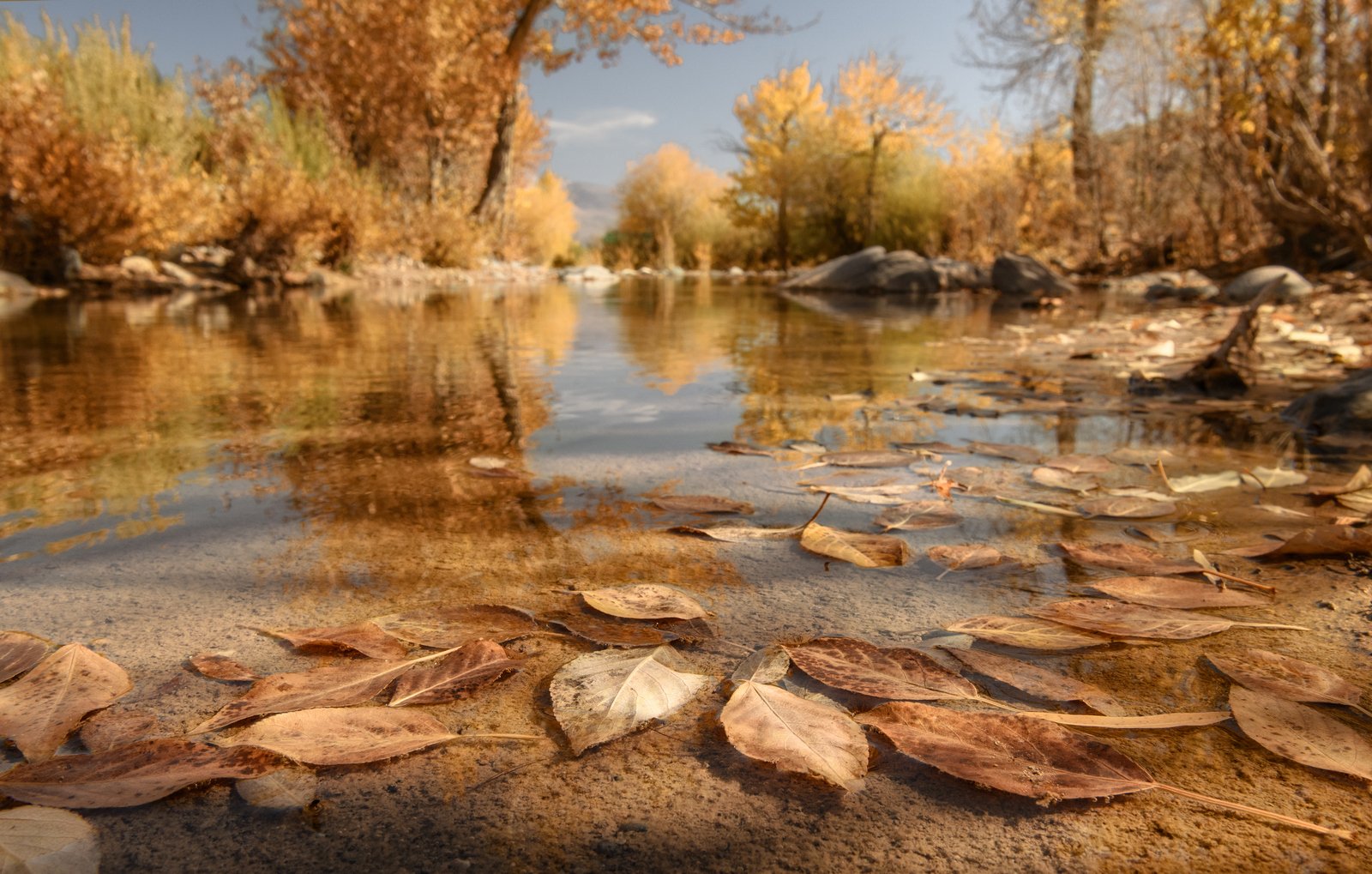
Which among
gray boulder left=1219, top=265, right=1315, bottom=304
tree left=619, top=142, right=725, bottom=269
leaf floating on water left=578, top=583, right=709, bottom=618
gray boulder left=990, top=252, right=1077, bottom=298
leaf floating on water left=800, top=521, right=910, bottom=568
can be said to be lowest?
leaf floating on water left=578, top=583, right=709, bottom=618

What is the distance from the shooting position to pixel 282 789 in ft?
1.86

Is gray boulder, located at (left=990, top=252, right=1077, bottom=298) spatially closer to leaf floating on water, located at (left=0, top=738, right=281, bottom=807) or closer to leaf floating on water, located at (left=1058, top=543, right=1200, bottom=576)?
leaf floating on water, located at (left=1058, top=543, right=1200, bottom=576)

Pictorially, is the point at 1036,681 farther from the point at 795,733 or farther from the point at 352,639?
the point at 352,639

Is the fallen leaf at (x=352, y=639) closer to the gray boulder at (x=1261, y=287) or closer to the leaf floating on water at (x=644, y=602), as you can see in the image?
the leaf floating on water at (x=644, y=602)

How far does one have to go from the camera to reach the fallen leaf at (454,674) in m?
0.70

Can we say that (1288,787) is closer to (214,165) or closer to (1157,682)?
(1157,682)

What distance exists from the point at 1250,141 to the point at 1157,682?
8.39 metres

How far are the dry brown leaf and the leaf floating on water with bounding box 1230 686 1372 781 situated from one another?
930 millimetres

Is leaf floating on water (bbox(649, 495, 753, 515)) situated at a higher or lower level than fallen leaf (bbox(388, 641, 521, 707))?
higher

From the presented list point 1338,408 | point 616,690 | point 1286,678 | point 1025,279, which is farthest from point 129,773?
point 1025,279

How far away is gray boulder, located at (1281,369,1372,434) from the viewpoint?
1.84 metres

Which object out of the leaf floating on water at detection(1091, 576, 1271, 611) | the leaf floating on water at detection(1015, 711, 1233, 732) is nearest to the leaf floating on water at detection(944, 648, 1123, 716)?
the leaf floating on water at detection(1015, 711, 1233, 732)

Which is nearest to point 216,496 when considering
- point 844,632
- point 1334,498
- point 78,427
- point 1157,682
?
point 78,427

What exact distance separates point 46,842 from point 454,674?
300 millimetres
